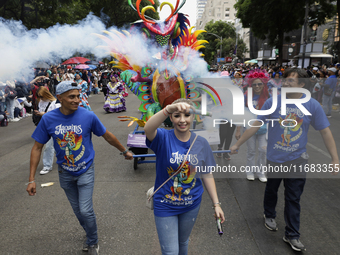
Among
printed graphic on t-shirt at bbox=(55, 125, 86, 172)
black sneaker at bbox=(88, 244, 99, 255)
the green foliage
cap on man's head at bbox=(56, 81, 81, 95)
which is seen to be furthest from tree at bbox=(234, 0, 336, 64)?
black sneaker at bbox=(88, 244, 99, 255)

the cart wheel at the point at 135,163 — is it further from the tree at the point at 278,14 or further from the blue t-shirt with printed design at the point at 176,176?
the tree at the point at 278,14

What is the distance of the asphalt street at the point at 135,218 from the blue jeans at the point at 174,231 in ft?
2.91

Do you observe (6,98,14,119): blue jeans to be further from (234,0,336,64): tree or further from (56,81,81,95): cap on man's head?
(234,0,336,64): tree

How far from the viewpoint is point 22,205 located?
4.33m

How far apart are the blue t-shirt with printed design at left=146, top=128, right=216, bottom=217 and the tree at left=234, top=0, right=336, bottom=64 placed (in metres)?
19.7

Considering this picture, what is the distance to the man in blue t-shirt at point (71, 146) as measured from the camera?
292 cm

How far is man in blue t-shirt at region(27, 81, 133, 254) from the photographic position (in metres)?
2.92

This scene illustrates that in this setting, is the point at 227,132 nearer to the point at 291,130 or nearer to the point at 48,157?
the point at 291,130

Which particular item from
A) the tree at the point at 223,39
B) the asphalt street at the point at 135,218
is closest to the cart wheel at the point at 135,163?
the asphalt street at the point at 135,218

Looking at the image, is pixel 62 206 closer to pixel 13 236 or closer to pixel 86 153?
pixel 13 236

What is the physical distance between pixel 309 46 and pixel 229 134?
3149cm

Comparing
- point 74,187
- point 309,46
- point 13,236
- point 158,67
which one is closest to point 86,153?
point 74,187

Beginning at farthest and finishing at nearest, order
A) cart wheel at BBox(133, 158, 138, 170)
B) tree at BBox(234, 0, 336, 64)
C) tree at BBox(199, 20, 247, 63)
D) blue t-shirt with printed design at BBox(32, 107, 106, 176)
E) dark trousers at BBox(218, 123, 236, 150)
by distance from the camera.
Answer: tree at BBox(199, 20, 247, 63) < tree at BBox(234, 0, 336, 64) < dark trousers at BBox(218, 123, 236, 150) < cart wheel at BBox(133, 158, 138, 170) < blue t-shirt with printed design at BBox(32, 107, 106, 176)

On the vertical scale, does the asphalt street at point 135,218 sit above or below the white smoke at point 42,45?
below
